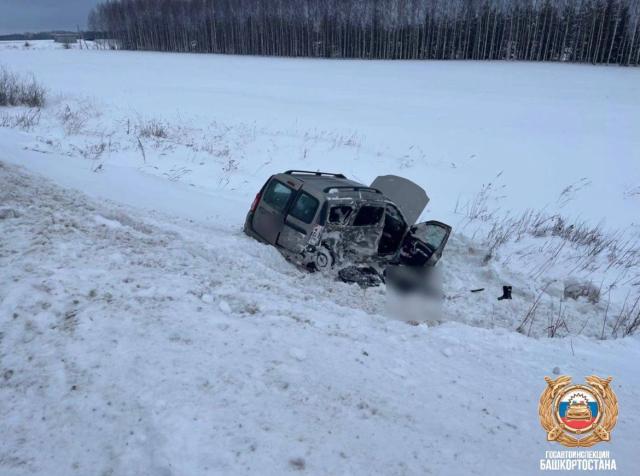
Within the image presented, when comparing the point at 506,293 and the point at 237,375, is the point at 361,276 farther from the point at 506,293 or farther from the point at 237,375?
the point at 237,375

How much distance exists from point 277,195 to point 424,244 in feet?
8.76

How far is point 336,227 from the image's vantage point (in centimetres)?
659

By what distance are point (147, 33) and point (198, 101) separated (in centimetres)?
6628

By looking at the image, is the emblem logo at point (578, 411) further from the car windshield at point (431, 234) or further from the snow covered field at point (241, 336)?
the car windshield at point (431, 234)

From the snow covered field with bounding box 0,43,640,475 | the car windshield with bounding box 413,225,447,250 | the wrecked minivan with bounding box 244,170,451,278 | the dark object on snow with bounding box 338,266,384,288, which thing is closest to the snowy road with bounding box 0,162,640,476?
the snow covered field with bounding box 0,43,640,475

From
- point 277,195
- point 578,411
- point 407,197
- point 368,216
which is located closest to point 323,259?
point 368,216

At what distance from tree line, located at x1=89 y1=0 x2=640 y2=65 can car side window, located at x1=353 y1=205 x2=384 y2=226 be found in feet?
171

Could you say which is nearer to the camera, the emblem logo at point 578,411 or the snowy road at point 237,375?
the snowy road at point 237,375

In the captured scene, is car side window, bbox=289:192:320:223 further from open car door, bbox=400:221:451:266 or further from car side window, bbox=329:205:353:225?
open car door, bbox=400:221:451:266

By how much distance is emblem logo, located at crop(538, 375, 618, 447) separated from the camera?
11.1 feet

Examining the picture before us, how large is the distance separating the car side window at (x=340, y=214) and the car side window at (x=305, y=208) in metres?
0.27

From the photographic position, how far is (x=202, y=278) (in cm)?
507

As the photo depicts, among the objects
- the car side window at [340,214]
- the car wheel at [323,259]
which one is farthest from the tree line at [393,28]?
the car wheel at [323,259]

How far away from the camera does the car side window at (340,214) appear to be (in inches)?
258
